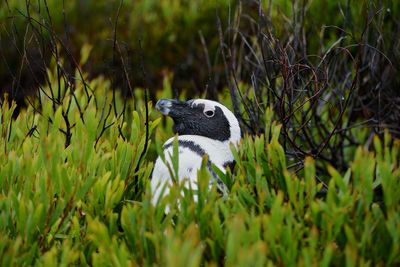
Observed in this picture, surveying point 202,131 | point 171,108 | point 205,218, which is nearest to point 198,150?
point 202,131

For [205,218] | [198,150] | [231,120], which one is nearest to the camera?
[205,218]

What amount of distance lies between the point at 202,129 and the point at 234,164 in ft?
0.68

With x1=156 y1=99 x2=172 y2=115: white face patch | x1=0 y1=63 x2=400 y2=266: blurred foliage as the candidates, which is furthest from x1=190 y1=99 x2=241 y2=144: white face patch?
x1=0 y1=63 x2=400 y2=266: blurred foliage

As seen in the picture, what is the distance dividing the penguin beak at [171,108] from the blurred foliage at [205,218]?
1.65ft

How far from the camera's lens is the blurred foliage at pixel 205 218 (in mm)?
2203

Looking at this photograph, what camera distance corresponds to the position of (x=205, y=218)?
2375mm

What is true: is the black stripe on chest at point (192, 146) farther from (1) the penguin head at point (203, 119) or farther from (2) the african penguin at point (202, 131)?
(1) the penguin head at point (203, 119)

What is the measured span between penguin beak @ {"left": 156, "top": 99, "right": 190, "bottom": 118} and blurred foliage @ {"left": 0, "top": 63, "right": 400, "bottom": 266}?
19.8 inches

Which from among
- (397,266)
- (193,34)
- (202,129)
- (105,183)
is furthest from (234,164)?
(193,34)

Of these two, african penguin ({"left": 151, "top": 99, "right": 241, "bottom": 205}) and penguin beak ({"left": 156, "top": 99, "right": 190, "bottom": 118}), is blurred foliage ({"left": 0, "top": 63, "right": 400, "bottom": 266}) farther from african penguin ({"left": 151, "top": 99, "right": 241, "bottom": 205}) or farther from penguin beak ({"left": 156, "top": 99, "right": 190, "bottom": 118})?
penguin beak ({"left": 156, "top": 99, "right": 190, "bottom": 118})

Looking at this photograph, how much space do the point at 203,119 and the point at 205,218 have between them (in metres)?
0.91

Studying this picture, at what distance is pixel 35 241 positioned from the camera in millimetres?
2365

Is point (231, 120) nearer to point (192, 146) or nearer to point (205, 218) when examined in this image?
point (192, 146)

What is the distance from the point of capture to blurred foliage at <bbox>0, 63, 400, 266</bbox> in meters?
2.20
